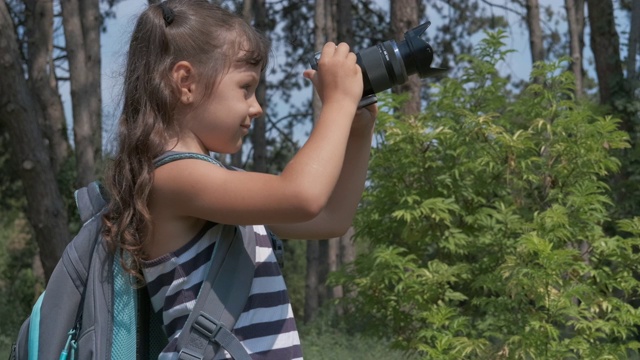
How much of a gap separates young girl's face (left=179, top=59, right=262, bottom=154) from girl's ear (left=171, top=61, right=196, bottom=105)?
21 mm

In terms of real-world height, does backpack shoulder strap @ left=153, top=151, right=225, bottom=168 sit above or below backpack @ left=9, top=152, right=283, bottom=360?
above

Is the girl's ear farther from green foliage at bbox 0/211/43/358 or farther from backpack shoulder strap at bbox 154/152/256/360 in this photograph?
green foliage at bbox 0/211/43/358

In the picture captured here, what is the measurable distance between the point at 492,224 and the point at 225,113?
4629 mm

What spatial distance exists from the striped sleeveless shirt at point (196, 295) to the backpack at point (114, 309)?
38 millimetres

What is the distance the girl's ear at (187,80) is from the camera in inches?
81.4

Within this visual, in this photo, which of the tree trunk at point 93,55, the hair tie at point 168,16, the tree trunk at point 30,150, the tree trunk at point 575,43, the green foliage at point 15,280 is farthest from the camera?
the tree trunk at point 575,43

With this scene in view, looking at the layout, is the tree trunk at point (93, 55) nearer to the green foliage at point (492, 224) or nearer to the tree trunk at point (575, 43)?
the tree trunk at point (575, 43)

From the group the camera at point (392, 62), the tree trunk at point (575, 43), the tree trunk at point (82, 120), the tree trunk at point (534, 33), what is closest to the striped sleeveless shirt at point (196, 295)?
the camera at point (392, 62)

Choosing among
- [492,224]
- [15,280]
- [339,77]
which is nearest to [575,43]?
[492,224]

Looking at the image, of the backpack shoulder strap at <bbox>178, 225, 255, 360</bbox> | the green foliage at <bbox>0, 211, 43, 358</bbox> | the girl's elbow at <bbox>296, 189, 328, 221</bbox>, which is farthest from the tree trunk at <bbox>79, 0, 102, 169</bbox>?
the girl's elbow at <bbox>296, 189, 328, 221</bbox>

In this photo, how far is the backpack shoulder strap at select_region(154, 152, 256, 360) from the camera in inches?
75.0

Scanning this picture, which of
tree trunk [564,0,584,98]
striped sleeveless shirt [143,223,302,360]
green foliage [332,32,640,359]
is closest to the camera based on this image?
striped sleeveless shirt [143,223,302,360]

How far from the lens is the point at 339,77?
6.60 ft

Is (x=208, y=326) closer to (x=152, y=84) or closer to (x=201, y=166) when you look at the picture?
(x=201, y=166)
